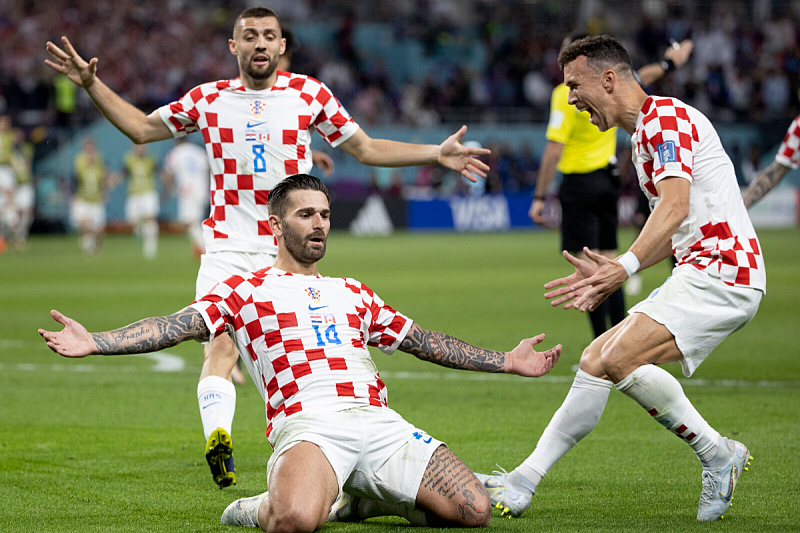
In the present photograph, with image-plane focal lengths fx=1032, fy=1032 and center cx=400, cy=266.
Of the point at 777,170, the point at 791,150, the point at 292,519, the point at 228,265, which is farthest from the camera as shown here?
the point at 791,150

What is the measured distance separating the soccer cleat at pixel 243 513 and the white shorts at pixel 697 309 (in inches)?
69.6

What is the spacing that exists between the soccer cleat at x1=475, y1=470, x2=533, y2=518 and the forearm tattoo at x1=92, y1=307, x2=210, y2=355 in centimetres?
140

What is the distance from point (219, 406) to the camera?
5145 millimetres

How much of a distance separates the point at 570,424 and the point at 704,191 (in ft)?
3.72

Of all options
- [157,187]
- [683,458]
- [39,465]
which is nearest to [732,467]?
[683,458]

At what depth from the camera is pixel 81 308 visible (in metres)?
12.3

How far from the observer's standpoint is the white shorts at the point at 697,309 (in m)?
4.27

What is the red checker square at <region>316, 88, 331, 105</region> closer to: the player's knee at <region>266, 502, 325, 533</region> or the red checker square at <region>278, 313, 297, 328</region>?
the red checker square at <region>278, 313, 297, 328</region>

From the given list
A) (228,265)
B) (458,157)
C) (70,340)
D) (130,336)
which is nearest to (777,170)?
(458,157)

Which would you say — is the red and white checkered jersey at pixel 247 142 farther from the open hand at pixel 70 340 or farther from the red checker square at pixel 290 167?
the open hand at pixel 70 340

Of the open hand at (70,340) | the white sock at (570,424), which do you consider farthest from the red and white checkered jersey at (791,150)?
the open hand at (70,340)

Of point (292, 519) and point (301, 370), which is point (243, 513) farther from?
point (301, 370)

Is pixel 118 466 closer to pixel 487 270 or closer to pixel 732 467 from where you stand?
pixel 732 467

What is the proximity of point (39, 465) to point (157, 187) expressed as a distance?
24.8 m
